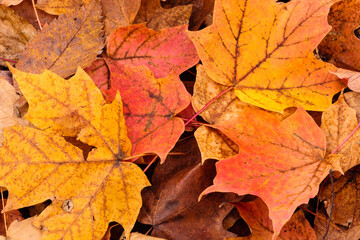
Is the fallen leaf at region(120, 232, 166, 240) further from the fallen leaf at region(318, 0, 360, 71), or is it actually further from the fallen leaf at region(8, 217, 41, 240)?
the fallen leaf at region(318, 0, 360, 71)

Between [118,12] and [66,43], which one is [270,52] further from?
[66,43]

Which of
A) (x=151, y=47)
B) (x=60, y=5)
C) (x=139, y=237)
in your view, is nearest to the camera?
(x=139, y=237)

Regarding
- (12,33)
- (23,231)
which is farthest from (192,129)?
(12,33)

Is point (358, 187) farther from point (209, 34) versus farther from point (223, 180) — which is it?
point (209, 34)

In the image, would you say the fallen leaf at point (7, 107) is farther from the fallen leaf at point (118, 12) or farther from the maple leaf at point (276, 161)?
the maple leaf at point (276, 161)

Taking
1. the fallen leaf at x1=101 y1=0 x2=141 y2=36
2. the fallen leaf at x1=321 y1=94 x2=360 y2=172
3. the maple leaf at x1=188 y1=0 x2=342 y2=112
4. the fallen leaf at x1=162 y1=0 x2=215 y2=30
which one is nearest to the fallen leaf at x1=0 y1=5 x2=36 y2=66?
the fallen leaf at x1=101 y1=0 x2=141 y2=36

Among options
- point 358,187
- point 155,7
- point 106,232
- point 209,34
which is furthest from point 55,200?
point 358,187
